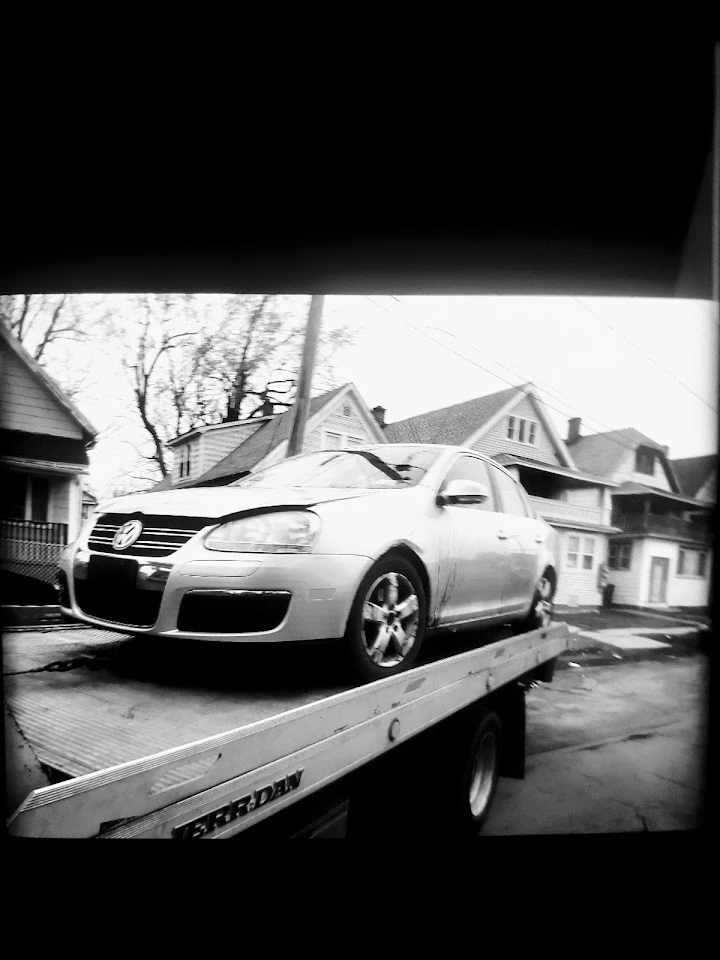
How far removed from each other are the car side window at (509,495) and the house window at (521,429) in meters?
0.17

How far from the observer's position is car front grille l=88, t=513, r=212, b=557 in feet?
5.40

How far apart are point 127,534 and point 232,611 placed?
1.28 ft

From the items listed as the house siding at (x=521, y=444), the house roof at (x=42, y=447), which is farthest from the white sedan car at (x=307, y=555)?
the house roof at (x=42, y=447)

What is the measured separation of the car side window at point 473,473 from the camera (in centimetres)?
223

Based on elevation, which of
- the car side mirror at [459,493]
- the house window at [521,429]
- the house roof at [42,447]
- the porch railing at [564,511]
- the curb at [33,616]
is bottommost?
the curb at [33,616]

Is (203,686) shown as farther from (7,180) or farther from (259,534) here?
(7,180)

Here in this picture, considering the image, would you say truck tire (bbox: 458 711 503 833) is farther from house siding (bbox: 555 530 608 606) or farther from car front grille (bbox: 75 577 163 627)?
car front grille (bbox: 75 577 163 627)

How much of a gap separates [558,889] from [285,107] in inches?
150

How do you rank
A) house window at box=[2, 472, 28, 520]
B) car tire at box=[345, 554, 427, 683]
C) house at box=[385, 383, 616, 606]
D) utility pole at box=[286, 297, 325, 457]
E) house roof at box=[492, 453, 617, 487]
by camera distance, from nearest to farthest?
house window at box=[2, 472, 28, 520], car tire at box=[345, 554, 427, 683], utility pole at box=[286, 297, 325, 457], house at box=[385, 383, 616, 606], house roof at box=[492, 453, 617, 487]

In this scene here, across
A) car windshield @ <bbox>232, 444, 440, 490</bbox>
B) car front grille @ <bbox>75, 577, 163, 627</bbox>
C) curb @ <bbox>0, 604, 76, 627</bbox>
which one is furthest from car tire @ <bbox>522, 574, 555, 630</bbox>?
curb @ <bbox>0, 604, 76, 627</bbox>

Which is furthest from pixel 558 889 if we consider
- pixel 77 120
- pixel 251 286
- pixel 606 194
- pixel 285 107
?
pixel 77 120

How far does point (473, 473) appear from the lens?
7.64 feet

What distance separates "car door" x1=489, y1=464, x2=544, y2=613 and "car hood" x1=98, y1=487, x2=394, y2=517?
37.0 inches

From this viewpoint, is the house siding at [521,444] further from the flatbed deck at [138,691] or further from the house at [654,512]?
the flatbed deck at [138,691]
